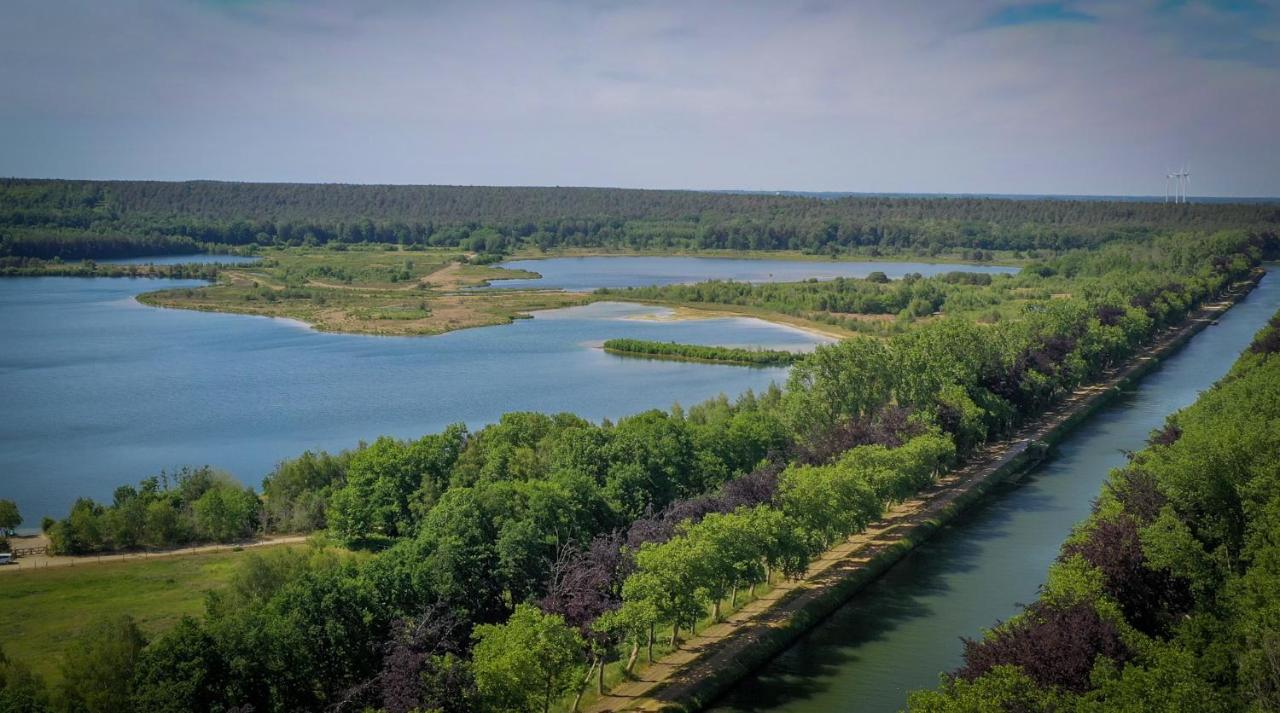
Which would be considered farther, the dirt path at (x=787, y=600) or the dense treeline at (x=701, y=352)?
the dense treeline at (x=701, y=352)

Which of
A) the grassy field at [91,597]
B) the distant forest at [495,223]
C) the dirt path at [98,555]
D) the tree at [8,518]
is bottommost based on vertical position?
the dirt path at [98,555]

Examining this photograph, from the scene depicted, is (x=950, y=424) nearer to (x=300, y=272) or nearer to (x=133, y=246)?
(x=300, y=272)

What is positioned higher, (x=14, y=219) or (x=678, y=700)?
(x=14, y=219)

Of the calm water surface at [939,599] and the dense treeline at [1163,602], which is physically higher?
the dense treeline at [1163,602]

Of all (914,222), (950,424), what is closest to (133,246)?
(914,222)

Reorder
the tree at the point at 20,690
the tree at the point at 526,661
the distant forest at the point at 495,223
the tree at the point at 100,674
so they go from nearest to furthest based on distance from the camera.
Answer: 1. the tree at the point at 20,690
2. the tree at the point at 100,674
3. the tree at the point at 526,661
4. the distant forest at the point at 495,223

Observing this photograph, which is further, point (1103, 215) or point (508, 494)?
point (1103, 215)

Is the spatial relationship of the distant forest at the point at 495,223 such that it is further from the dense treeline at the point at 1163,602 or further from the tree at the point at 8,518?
the dense treeline at the point at 1163,602

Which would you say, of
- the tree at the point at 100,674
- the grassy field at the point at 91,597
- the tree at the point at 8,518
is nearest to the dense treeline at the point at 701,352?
the grassy field at the point at 91,597

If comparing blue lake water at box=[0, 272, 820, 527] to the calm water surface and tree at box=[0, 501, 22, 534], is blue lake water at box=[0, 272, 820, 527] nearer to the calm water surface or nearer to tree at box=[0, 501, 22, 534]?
tree at box=[0, 501, 22, 534]
